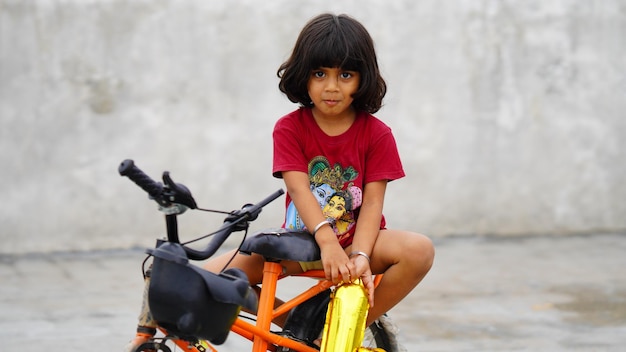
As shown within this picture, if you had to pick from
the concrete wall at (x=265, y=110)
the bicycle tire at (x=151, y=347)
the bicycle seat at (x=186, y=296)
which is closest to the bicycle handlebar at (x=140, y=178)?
the bicycle seat at (x=186, y=296)

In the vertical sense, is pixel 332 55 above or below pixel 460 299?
above

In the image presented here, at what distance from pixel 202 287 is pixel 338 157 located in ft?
2.68

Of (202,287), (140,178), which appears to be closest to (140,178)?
(140,178)

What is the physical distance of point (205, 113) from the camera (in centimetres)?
663

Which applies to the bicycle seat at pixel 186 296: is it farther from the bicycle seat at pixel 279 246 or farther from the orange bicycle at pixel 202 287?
the bicycle seat at pixel 279 246

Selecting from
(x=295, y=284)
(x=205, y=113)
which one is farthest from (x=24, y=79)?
(x=295, y=284)

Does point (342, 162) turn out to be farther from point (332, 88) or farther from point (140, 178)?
point (140, 178)

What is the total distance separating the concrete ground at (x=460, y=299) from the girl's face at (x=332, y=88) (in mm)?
1941

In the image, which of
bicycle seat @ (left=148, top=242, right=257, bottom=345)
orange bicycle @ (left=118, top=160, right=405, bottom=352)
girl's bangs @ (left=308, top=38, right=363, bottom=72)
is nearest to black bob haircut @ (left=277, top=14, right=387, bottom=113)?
girl's bangs @ (left=308, top=38, right=363, bottom=72)

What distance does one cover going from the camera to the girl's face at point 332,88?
299 centimetres

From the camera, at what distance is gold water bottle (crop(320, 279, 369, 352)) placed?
2879 mm

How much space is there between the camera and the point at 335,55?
2957 mm

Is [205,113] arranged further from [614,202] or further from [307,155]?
[307,155]

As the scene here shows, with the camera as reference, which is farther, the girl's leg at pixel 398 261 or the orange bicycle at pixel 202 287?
the girl's leg at pixel 398 261
